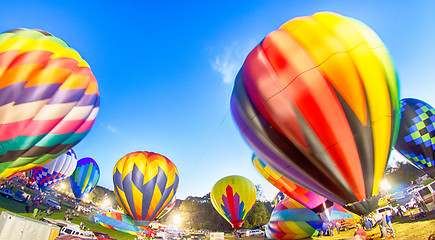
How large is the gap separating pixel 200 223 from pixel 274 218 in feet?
111

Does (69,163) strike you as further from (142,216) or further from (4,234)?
(4,234)

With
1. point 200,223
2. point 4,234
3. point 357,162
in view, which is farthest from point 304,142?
point 200,223

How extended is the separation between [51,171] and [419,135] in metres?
27.1

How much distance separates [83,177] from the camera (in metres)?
23.8

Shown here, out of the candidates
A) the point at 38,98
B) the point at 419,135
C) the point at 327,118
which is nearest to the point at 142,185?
the point at 38,98

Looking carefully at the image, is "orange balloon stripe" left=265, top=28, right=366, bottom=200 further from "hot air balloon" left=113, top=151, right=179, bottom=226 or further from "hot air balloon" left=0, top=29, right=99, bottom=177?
"hot air balloon" left=113, top=151, right=179, bottom=226

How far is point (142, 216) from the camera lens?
1305 centimetres

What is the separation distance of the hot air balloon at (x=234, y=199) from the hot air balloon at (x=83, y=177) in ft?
53.2

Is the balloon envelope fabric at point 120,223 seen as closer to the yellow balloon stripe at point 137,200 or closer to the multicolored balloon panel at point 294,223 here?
the yellow balloon stripe at point 137,200

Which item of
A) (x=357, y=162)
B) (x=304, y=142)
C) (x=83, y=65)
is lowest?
(x=357, y=162)

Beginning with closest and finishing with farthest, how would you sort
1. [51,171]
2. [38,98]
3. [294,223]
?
[38,98]
[294,223]
[51,171]

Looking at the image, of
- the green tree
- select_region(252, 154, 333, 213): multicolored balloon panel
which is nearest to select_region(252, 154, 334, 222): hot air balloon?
select_region(252, 154, 333, 213): multicolored balloon panel

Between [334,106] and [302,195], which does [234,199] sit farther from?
[334,106]

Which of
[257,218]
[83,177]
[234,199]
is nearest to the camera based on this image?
[234,199]
